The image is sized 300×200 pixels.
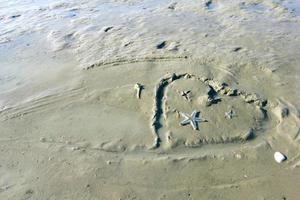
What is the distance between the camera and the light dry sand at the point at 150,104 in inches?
234

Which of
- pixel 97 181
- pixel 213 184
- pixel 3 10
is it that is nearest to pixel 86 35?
pixel 3 10

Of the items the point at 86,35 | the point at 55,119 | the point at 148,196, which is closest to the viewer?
the point at 148,196

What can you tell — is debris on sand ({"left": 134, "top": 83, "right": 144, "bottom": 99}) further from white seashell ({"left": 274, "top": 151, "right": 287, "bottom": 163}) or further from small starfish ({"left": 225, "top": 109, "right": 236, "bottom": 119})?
white seashell ({"left": 274, "top": 151, "right": 287, "bottom": 163})

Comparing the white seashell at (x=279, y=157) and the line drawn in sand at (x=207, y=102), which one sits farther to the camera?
the line drawn in sand at (x=207, y=102)

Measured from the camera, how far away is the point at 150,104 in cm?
746

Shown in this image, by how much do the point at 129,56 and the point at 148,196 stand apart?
13.6ft

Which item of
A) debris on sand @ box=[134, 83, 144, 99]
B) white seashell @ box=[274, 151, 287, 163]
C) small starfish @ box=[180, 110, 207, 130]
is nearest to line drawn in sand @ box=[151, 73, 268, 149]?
small starfish @ box=[180, 110, 207, 130]

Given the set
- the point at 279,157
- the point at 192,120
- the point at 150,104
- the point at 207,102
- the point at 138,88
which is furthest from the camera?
the point at 138,88

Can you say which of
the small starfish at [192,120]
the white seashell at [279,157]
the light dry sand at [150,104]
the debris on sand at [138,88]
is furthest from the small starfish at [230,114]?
the debris on sand at [138,88]

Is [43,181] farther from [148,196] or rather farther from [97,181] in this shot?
[148,196]

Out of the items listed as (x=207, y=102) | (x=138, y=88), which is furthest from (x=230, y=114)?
(x=138, y=88)

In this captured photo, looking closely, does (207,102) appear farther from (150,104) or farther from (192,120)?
(150,104)

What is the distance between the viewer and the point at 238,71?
27.4ft

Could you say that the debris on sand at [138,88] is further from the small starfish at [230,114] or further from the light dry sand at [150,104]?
the small starfish at [230,114]
